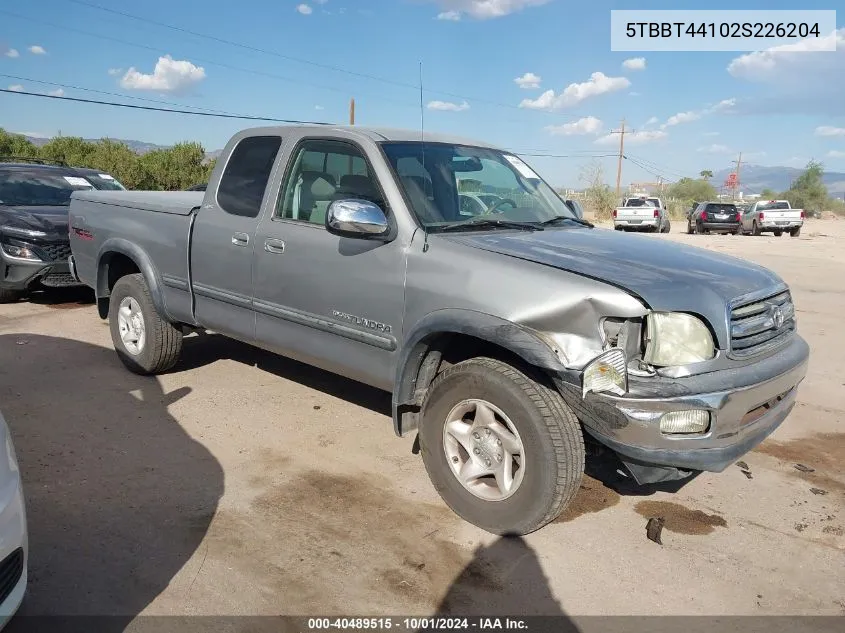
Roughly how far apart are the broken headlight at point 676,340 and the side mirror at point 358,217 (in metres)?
1.44

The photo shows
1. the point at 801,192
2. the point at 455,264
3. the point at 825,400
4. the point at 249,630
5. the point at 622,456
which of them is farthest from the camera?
the point at 801,192

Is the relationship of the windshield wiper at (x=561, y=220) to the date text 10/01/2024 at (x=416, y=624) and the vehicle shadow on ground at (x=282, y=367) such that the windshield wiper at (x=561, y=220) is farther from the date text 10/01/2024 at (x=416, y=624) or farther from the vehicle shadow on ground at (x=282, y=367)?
the date text 10/01/2024 at (x=416, y=624)

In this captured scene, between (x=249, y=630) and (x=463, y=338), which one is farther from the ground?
(x=463, y=338)

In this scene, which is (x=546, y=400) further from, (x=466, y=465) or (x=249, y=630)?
(x=249, y=630)

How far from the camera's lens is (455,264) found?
3.48 m

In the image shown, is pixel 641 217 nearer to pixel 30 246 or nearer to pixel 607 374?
pixel 30 246

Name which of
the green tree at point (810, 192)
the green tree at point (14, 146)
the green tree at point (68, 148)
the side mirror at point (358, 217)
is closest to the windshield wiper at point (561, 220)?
the side mirror at point (358, 217)

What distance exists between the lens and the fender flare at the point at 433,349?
3082mm

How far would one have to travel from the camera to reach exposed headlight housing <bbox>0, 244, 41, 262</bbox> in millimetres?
8344

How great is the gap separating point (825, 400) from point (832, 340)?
242cm

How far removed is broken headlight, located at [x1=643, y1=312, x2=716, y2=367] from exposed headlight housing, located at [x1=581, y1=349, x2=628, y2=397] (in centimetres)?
15

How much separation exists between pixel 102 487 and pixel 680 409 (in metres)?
2.98

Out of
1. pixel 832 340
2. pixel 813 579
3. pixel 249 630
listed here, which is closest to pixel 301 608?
pixel 249 630

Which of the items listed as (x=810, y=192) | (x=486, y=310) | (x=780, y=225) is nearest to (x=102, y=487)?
(x=486, y=310)
